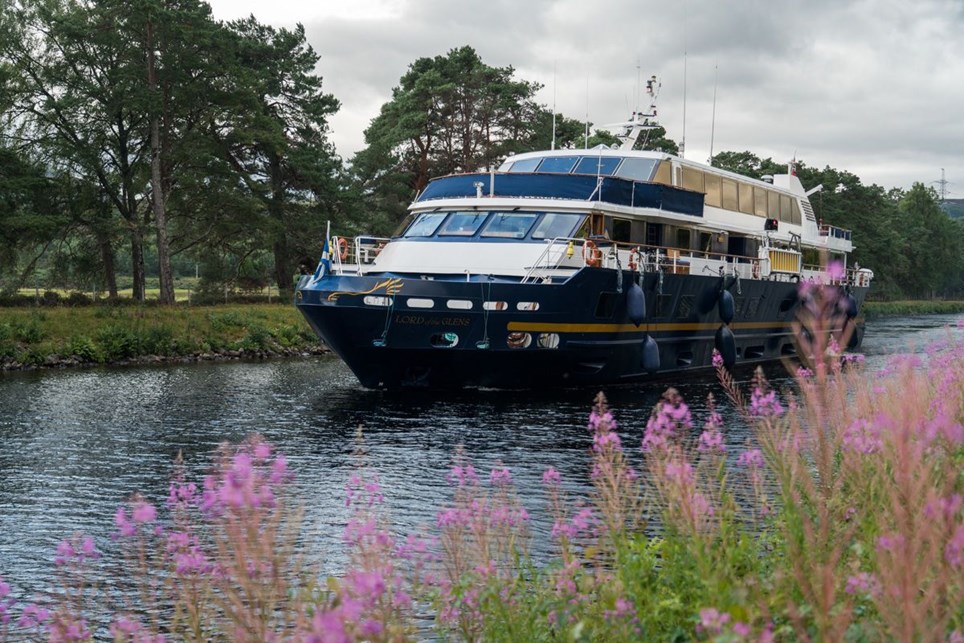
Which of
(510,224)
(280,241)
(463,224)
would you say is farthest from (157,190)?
(510,224)

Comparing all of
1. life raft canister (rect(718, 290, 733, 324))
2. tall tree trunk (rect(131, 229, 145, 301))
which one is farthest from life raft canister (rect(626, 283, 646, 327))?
tall tree trunk (rect(131, 229, 145, 301))

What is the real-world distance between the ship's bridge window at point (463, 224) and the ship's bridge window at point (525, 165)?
169 inches

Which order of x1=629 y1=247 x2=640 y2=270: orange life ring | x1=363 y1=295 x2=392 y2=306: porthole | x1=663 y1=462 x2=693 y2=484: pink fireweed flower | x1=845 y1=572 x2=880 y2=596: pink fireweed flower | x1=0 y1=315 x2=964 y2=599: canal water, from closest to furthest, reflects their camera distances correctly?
1. x1=845 y1=572 x2=880 y2=596: pink fireweed flower
2. x1=663 y1=462 x2=693 y2=484: pink fireweed flower
3. x1=0 y1=315 x2=964 y2=599: canal water
4. x1=363 y1=295 x2=392 y2=306: porthole
5. x1=629 y1=247 x2=640 y2=270: orange life ring

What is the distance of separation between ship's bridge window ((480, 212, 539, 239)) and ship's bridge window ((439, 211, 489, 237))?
0.27 metres

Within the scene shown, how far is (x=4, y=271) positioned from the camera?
36906 mm

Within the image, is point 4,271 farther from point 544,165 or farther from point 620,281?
point 620,281

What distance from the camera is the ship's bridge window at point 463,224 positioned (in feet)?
75.9

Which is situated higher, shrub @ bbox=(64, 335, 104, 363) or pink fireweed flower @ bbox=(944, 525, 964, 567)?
pink fireweed flower @ bbox=(944, 525, 964, 567)

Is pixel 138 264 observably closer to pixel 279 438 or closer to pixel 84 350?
pixel 84 350

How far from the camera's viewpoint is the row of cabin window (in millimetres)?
27359

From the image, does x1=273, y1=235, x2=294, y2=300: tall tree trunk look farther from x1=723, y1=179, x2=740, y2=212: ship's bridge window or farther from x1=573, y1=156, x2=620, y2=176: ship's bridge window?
x1=723, y1=179, x2=740, y2=212: ship's bridge window

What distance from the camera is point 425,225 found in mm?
24141

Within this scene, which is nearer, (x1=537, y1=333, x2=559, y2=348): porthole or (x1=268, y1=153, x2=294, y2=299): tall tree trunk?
(x1=537, y1=333, x2=559, y2=348): porthole

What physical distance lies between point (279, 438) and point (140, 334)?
16.9 m
